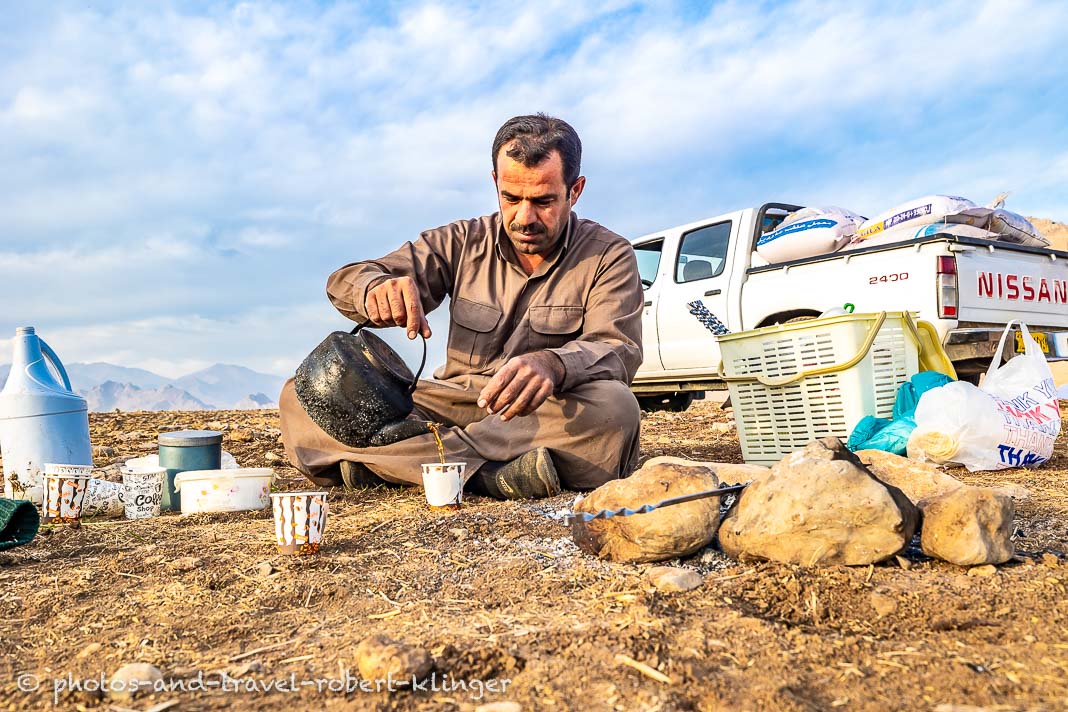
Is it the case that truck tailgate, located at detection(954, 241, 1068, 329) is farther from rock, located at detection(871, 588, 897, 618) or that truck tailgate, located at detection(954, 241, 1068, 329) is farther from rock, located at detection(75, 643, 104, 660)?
rock, located at detection(75, 643, 104, 660)

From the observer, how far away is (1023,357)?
12.6 feet

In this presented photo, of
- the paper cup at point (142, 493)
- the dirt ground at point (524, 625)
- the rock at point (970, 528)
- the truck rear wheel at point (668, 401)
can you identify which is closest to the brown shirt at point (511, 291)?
the paper cup at point (142, 493)

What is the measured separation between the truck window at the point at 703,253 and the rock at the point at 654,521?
478cm

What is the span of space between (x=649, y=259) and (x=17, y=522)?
581cm

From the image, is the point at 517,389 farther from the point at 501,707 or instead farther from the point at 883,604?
the point at 501,707

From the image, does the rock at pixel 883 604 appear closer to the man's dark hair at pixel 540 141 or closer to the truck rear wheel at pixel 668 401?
the man's dark hair at pixel 540 141

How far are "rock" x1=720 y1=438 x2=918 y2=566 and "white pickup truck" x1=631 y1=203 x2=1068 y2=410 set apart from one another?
2.79 metres

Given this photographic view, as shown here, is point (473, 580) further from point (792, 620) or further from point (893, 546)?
point (893, 546)

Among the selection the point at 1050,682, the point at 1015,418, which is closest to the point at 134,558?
the point at 1050,682

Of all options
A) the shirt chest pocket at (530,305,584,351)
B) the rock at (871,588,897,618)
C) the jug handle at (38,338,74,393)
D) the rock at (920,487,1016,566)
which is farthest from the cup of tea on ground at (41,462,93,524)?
the rock at (920,487,1016,566)

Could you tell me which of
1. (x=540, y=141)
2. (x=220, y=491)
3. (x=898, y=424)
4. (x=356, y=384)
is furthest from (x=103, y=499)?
(x=898, y=424)

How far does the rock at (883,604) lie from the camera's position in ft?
4.80

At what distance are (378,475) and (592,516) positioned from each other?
5.30ft

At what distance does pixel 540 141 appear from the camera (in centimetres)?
326
